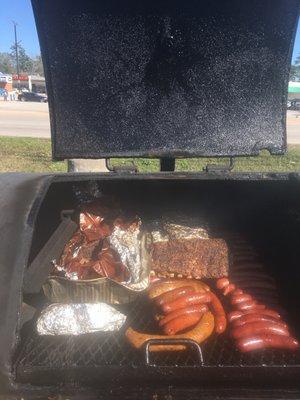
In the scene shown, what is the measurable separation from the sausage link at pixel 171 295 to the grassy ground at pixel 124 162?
5894 mm

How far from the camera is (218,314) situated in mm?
2406


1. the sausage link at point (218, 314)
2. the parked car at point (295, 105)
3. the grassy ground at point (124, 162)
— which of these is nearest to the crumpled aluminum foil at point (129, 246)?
the sausage link at point (218, 314)

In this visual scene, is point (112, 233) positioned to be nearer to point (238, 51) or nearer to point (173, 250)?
point (173, 250)

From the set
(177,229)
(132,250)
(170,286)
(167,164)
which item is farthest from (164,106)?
(170,286)

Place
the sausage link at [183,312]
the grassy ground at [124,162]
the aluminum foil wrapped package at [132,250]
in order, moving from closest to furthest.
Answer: the sausage link at [183,312]
the aluminum foil wrapped package at [132,250]
the grassy ground at [124,162]

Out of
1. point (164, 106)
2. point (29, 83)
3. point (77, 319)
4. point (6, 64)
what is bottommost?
point (77, 319)

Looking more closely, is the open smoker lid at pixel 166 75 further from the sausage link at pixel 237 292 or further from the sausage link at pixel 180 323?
the sausage link at pixel 180 323

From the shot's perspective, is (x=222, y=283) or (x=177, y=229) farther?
(x=177, y=229)

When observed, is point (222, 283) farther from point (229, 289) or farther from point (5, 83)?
point (5, 83)

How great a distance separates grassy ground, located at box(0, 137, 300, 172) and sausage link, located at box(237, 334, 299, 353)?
623cm

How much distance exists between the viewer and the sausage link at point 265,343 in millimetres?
2088

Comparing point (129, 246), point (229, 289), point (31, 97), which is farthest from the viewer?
point (31, 97)

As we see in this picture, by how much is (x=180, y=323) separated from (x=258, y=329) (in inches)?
16.6

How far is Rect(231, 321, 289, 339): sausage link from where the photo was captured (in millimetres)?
2166
